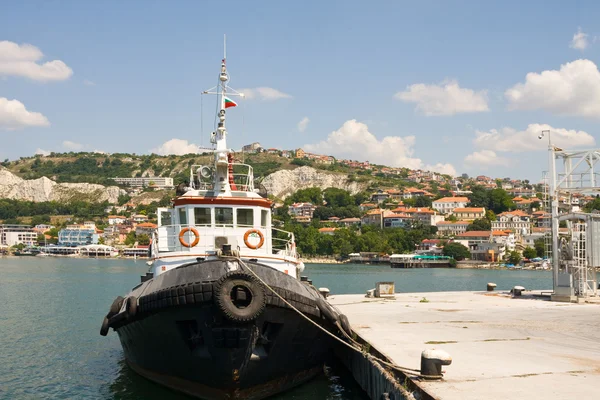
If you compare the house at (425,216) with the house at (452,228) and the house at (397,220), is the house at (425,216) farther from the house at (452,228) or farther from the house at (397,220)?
the house at (452,228)

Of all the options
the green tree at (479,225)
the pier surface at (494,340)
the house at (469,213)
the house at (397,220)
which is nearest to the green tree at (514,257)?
the green tree at (479,225)

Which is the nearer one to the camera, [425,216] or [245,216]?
[245,216]

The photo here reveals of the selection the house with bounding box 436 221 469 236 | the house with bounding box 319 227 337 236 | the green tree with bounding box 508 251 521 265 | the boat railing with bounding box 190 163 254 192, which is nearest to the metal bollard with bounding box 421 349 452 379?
the boat railing with bounding box 190 163 254 192

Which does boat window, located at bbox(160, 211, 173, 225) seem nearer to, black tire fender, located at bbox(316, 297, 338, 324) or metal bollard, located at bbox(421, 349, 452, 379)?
black tire fender, located at bbox(316, 297, 338, 324)

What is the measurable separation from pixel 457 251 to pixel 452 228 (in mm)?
41611

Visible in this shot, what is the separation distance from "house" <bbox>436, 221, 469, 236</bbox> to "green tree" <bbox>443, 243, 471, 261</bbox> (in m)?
35.9

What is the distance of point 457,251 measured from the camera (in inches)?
5502

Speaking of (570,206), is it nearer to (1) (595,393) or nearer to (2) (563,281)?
(2) (563,281)

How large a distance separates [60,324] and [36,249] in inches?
6931

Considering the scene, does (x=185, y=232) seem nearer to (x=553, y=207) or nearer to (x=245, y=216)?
(x=245, y=216)

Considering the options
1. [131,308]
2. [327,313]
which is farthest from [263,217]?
[131,308]

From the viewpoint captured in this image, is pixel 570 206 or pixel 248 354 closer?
pixel 248 354

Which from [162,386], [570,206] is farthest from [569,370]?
[570,206]

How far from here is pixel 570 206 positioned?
94.6 feet
